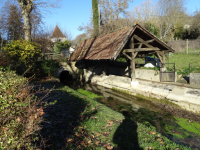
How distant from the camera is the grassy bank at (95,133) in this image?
330 centimetres

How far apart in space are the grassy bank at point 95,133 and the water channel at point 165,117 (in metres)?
1.15

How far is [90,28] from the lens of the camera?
1080 inches

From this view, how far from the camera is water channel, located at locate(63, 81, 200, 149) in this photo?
454 centimetres

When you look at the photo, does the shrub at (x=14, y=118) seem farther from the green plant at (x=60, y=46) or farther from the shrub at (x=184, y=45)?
the green plant at (x=60, y=46)

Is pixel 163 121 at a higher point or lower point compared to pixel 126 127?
lower

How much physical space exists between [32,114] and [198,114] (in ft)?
21.9

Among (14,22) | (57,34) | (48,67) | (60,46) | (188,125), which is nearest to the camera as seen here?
(188,125)

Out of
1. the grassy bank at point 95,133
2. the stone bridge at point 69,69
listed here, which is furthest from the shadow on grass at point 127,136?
the stone bridge at point 69,69

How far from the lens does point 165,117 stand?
6.04 m

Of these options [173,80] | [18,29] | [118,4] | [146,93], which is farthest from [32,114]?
[18,29]

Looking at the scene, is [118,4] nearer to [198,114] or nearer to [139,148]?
[198,114]

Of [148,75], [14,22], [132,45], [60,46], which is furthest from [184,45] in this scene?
[14,22]

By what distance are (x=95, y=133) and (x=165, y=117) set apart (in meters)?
3.84

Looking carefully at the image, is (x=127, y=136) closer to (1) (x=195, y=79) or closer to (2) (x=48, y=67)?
(1) (x=195, y=79)
